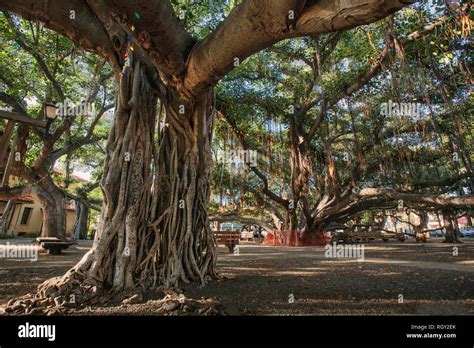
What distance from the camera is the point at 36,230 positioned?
21.4 meters

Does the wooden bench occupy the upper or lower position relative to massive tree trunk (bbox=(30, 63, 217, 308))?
lower

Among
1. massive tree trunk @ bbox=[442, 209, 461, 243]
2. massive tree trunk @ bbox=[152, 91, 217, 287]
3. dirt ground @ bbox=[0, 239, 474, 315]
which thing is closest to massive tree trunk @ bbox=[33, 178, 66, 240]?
dirt ground @ bbox=[0, 239, 474, 315]

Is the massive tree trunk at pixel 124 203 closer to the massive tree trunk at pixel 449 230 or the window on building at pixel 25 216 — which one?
the massive tree trunk at pixel 449 230

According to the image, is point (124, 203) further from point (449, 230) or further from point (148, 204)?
point (449, 230)

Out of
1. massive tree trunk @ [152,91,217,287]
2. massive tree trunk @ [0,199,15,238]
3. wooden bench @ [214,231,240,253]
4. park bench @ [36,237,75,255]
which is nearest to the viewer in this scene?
massive tree trunk @ [152,91,217,287]

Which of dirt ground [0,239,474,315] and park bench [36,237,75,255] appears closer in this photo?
dirt ground [0,239,474,315]

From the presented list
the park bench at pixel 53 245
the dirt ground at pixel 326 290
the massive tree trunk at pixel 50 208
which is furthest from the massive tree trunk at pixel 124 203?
the massive tree trunk at pixel 50 208

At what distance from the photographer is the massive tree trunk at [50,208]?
32.2ft

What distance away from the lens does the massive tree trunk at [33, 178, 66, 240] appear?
32.2 feet

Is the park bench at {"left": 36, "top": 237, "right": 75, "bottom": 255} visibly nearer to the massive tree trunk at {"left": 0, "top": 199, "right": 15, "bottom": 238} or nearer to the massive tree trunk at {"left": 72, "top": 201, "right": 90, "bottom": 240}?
the massive tree trunk at {"left": 0, "top": 199, "right": 15, "bottom": 238}

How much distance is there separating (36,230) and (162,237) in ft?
71.0

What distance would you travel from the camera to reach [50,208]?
9.96m

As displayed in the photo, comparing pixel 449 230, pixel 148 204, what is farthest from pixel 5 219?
pixel 449 230

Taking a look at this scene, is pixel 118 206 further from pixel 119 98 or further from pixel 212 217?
pixel 212 217
